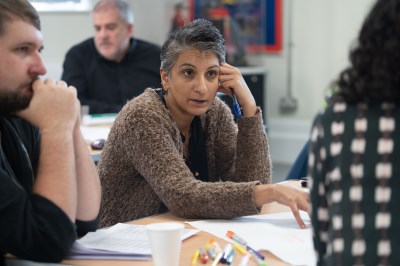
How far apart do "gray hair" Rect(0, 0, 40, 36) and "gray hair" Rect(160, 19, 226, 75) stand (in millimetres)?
601

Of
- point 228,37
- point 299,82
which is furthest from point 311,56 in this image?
point 228,37

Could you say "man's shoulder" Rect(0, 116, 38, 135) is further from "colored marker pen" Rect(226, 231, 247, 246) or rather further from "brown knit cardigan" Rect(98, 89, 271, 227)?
"colored marker pen" Rect(226, 231, 247, 246)

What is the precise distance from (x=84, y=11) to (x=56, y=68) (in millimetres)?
923

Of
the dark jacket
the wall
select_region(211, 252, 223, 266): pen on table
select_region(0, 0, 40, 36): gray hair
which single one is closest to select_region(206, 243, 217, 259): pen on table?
select_region(211, 252, 223, 266): pen on table

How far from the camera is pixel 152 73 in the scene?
196 inches

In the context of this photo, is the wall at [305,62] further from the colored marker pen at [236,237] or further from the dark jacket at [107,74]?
the colored marker pen at [236,237]

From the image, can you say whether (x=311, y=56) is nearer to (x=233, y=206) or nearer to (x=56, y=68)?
(x=56, y=68)

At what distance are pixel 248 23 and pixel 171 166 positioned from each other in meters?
4.34

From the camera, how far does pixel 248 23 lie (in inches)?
247

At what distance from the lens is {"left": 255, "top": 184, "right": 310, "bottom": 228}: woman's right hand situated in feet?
6.64

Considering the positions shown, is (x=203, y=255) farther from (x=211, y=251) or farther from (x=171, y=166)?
(x=171, y=166)

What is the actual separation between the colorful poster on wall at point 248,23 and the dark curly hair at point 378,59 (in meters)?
5.19

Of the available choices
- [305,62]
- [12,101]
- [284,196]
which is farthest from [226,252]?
[305,62]

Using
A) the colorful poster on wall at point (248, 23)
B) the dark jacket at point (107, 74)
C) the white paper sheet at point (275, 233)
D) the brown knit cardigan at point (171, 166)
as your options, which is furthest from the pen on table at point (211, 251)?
the colorful poster on wall at point (248, 23)
